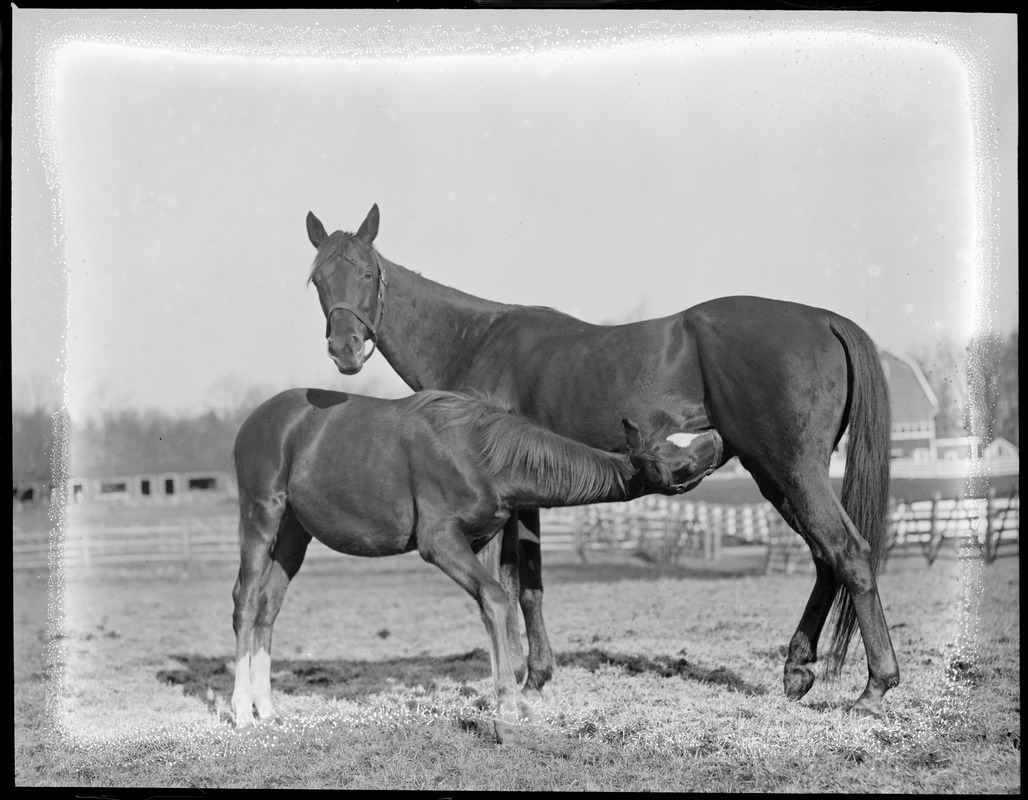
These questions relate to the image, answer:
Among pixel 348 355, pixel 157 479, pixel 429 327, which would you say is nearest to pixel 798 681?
pixel 429 327

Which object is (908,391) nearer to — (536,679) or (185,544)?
(536,679)

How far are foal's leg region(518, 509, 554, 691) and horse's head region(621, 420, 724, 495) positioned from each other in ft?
5.49

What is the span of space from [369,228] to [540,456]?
2.05m

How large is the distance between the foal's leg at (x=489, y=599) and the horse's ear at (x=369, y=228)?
2.05m

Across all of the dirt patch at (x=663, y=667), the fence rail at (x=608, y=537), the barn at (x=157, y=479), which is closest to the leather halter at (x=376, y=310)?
the dirt patch at (x=663, y=667)

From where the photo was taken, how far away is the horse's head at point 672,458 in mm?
5125

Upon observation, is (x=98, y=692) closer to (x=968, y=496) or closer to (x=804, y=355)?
(x=804, y=355)

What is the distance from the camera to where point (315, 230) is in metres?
6.45

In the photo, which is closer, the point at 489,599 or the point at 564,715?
the point at 489,599

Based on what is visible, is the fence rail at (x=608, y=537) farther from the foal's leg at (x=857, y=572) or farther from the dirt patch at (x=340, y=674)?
the foal's leg at (x=857, y=572)

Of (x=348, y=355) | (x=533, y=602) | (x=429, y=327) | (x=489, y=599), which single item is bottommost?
(x=533, y=602)

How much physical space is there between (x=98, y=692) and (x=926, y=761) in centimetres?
590

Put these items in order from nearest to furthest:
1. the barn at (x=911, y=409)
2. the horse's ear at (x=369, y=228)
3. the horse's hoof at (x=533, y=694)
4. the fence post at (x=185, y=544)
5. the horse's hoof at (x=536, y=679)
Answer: the horse's ear at (x=369, y=228) → the horse's hoof at (x=533, y=694) → the horse's hoof at (x=536, y=679) → the barn at (x=911, y=409) → the fence post at (x=185, y=544)

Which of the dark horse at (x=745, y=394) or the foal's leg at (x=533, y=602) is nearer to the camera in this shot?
the dark horse at (x=745, y=394)
